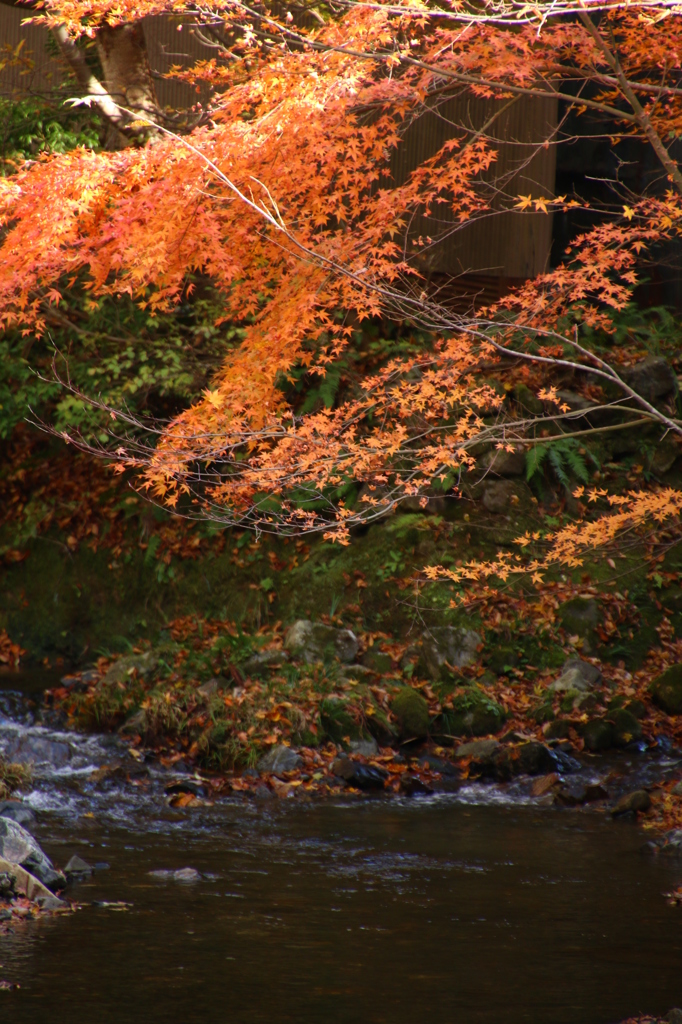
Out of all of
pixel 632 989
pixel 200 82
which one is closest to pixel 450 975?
pixel 632 989

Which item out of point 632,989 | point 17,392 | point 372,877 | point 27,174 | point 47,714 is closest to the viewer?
point 632,989

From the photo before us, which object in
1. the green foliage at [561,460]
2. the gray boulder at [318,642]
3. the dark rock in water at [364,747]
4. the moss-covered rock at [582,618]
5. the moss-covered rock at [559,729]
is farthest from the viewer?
the green foliage at [561,460]

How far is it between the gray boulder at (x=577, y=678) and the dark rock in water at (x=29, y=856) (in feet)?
18.6

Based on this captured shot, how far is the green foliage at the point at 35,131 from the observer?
1280cm

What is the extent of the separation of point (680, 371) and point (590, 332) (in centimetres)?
128

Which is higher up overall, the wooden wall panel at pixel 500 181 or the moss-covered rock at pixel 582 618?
the wooden wall panel at pixel 500 181

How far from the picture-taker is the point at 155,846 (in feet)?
23.5

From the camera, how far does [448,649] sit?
11.0 metres

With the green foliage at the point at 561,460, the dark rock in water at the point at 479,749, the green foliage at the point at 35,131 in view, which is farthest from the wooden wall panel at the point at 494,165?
the dark rock in water at the point at 479,749

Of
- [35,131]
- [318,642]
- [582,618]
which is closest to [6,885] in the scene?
[318,642]

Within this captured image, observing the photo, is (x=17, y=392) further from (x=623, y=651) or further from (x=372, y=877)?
(x=372, y=877)

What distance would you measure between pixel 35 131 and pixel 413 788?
372 inches

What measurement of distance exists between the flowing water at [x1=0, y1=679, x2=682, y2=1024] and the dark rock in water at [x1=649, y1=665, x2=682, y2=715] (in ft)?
7.96

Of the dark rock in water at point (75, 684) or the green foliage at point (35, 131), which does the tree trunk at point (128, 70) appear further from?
the dark rock in water at point (75, 684)
